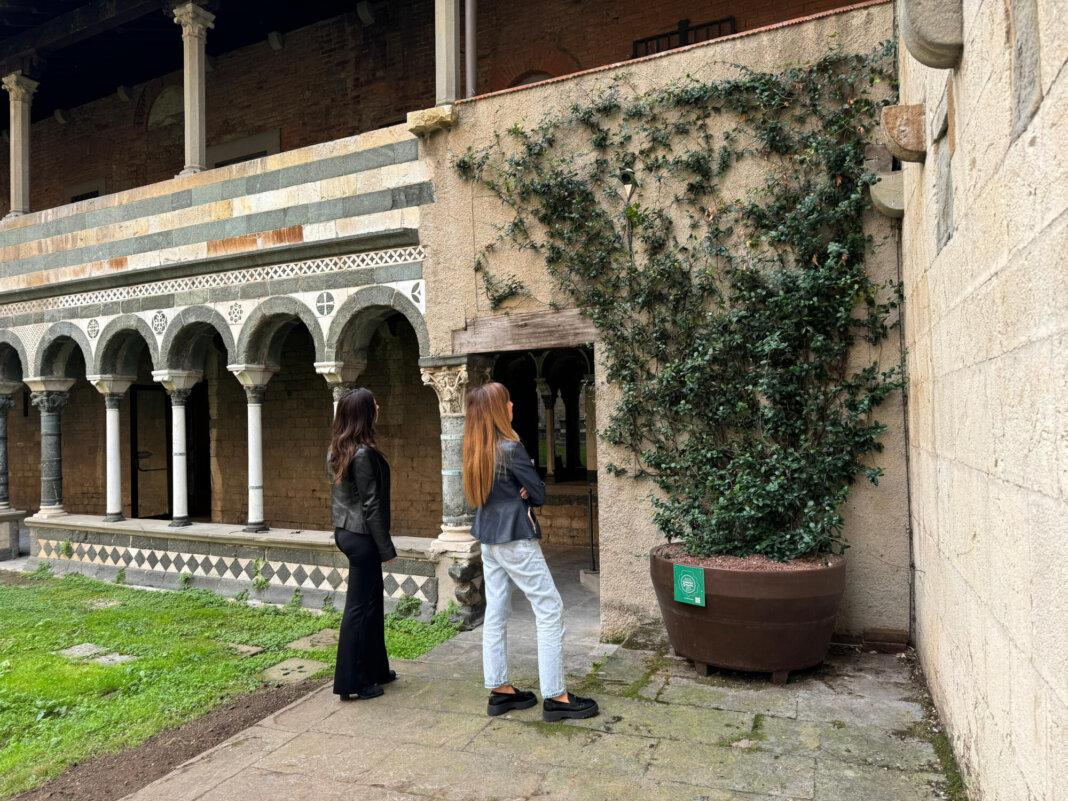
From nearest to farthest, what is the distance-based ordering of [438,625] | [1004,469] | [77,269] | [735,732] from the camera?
[1004,469]
[735,732]
[438,625]
[77,269]

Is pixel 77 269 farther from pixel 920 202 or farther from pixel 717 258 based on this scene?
pixel 920 202

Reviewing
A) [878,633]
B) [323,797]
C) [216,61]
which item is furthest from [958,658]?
[216,61]

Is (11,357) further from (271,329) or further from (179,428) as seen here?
(271,329)

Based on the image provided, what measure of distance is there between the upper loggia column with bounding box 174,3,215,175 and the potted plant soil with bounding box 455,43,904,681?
4.36 m

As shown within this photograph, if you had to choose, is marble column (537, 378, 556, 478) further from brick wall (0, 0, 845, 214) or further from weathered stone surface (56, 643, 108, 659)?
weathered stone surface (56, 643, 108, 659)

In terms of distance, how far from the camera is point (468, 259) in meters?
6.13

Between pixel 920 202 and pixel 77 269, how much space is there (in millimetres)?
8538

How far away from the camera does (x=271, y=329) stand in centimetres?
760

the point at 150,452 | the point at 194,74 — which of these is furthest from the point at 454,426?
the point at 150,452

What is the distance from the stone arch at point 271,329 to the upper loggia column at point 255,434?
10cm

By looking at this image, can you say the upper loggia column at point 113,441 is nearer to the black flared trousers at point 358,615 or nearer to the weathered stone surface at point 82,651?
the weathered stone surface at point 82,651

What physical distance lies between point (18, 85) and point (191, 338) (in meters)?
4.50

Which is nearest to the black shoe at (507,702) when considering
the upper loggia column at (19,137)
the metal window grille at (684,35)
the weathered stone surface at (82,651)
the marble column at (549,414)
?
the weathered stone surface at (82,651)


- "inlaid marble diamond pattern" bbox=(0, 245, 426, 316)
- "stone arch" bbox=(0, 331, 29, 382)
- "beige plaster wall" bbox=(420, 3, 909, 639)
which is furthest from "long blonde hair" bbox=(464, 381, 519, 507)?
"stone arch" bbox=(0, 331, 29, 382)
